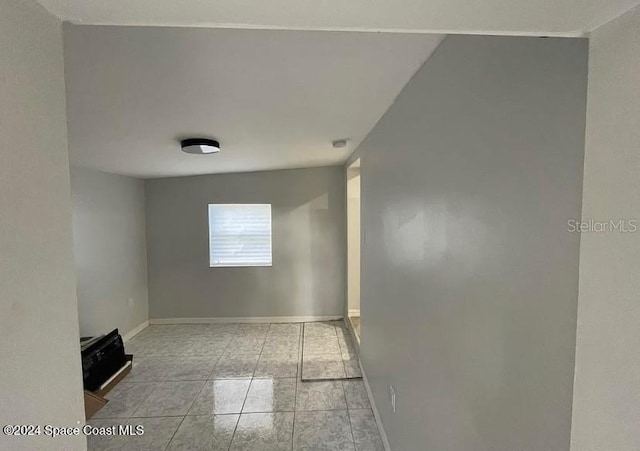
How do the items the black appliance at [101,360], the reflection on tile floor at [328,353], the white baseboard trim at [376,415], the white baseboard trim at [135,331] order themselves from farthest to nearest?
the white baseboard trim at [135,331], the reflection on tile floor at [328,353], the black appliance at [101,360], the white baseboard trim at [376,415]

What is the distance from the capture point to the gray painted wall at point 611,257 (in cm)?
42

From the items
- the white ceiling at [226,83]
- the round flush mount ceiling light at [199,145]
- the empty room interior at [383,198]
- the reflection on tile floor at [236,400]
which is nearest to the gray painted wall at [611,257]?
the empty room interior at [383,198]

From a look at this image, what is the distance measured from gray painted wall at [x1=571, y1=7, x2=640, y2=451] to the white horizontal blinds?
4233mm

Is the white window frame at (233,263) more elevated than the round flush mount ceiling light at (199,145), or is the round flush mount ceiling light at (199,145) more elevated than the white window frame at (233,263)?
the round flush mount ceiling light at (199,145)

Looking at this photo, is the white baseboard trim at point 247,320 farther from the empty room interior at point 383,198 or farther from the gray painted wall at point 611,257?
the gray painted wall at point 611,257

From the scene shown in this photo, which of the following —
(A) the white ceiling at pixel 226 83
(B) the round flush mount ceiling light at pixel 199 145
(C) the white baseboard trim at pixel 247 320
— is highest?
(A) the white ceiling at pixel 226 83

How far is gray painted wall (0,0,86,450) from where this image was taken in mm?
455

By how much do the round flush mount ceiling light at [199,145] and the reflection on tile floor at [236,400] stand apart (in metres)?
2.06

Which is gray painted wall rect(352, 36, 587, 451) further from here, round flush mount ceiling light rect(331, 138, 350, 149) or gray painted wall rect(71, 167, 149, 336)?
gray painted wall rect(71, 167, 149, 336)

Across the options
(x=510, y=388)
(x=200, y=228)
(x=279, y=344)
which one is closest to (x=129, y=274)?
(x=200, y=228)

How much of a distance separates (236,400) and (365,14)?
293 centimetres

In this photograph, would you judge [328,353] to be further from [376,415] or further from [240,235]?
[240,235]

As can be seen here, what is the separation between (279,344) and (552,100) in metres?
3.75

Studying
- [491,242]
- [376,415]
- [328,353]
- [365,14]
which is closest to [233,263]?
[328,353]
